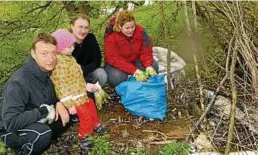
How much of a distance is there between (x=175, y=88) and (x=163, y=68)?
35 centimetres

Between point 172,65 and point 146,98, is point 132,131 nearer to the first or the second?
point 146,98

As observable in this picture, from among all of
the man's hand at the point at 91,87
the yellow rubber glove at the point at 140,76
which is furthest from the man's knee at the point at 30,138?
the yellow rubber glove at the point at 140,76

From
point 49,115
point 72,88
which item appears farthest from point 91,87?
point 49,115

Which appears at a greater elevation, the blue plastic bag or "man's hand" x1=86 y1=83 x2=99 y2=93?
"man's hand" x1=86 y1=83 x2=99 y2=93

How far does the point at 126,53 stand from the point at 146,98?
26.3 inches

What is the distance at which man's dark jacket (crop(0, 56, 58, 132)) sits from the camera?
3.94 metres

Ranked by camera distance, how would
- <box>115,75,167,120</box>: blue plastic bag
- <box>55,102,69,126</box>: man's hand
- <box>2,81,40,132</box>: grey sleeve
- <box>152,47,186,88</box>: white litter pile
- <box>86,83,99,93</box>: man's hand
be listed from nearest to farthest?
1. <box>2,81,40,132</box>: grey sleeve
2. <box>55,102,69,126</box>: man's hand
3. <box>86,83,99,93</box>: man's hand
4. <box>115,75,167,120</box>: blue plastic bag
5. <box>152,47,186,88</box>: white litter pile

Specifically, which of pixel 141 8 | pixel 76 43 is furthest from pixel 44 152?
pixel 141 8

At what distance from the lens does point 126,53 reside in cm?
553

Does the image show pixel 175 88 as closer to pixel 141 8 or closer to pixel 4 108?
pixel 4 108

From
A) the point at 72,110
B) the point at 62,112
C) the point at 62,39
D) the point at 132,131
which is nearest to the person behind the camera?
the point at 62,112

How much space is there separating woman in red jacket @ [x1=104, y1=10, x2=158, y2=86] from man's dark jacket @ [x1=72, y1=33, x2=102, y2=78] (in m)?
0.19

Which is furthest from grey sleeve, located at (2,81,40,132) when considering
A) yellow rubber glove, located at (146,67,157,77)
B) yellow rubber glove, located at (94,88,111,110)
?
yellow rubber glove, located at (146,67,157,77)

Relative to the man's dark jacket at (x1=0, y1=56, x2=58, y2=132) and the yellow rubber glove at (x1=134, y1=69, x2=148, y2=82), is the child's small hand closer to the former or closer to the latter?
the man's dark jacket at (x1=0, y1=56, x2=58, y2=132)
